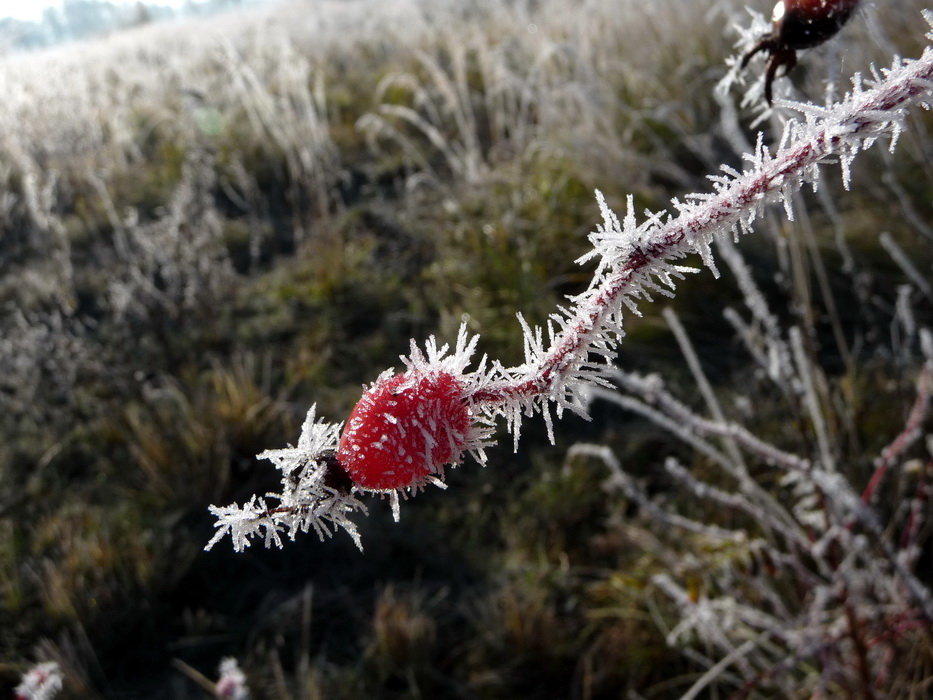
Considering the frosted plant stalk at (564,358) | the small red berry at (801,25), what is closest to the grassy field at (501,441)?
the small red berry at (801,25)

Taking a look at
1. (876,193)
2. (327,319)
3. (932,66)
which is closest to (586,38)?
(876,193)

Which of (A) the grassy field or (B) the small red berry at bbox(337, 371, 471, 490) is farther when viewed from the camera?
(A) the grassy field

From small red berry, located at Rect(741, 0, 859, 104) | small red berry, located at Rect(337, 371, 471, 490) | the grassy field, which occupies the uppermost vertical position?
the grassy field

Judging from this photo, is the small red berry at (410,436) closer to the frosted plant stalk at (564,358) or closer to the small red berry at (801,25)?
the frosted plant stalk at (564,358)

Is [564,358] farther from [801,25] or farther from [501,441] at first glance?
[501,441]

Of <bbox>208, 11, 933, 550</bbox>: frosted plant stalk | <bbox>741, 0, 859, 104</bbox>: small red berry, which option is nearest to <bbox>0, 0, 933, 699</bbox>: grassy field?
<bbox>741, 0, 859, 104</bbox>: small red berry

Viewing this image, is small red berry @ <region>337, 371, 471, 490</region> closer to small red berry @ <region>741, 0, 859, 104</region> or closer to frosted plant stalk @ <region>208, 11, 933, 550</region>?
frosted plant stalk @ <region>208, 11, 933, 550</region>

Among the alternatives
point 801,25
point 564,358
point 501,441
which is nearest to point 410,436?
point 564,358
